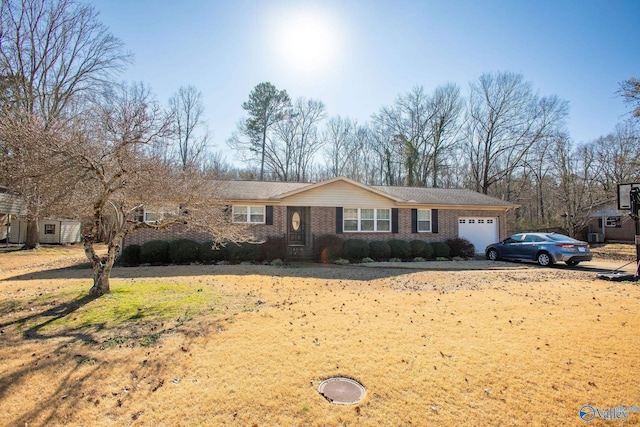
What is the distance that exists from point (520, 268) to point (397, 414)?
1187cm

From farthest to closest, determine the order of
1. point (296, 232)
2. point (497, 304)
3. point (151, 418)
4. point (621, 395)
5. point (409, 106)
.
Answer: point (409, 106) → point (296, 232) → point (497, 304) → point (621, 395) → point (151, 418)

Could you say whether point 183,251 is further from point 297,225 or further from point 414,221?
point 414,221

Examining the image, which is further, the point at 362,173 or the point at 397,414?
the point at 362,173

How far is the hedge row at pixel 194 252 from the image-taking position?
504 inches

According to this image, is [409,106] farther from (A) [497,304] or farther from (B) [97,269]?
(B) [97,269]

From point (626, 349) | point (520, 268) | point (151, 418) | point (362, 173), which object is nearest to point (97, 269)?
point (151, 418)

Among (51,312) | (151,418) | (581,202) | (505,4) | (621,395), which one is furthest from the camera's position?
(581,202)

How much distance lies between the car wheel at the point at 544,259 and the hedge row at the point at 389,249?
3.00m

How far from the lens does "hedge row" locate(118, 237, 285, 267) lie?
12812 mm

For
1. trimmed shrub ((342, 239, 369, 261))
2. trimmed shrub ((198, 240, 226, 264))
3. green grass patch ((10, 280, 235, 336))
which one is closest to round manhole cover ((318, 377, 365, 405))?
green grass patch ((10, 280, 235, 336))

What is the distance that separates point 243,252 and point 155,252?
3.41 meters

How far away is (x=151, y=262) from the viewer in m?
12.9

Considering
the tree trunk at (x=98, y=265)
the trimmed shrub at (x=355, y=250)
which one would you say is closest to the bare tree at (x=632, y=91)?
the trimmed shrub at (x=355, y=250)

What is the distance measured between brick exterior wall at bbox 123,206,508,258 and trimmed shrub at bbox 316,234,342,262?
2.93 ft
